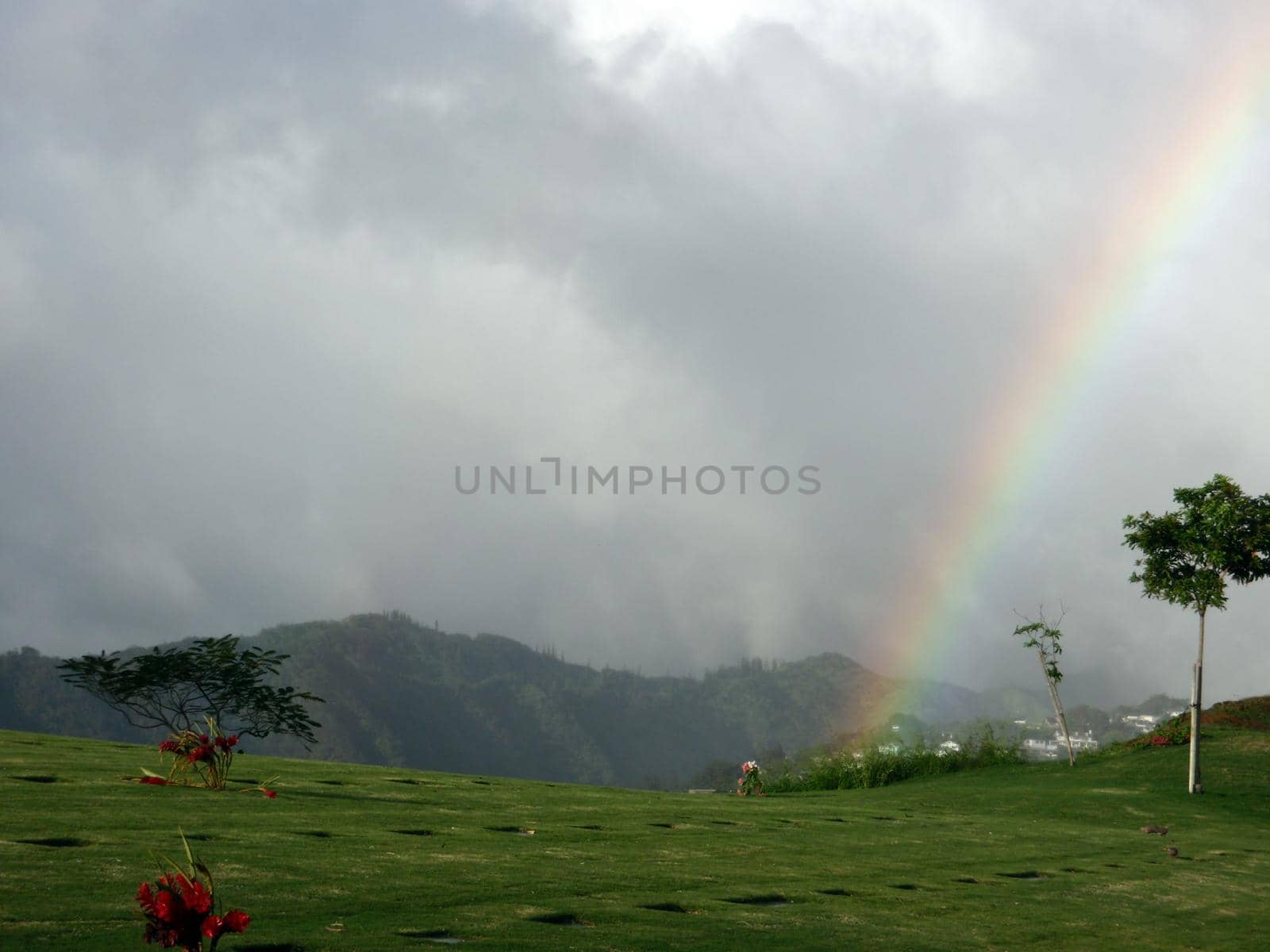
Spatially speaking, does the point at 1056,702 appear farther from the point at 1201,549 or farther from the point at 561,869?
the point at 561,869

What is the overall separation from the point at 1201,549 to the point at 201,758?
33897mm

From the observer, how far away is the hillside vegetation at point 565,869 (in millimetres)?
9867

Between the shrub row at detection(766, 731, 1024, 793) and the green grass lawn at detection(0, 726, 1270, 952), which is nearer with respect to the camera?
the green grass lawn at detection(0, 726, 1270, 952)

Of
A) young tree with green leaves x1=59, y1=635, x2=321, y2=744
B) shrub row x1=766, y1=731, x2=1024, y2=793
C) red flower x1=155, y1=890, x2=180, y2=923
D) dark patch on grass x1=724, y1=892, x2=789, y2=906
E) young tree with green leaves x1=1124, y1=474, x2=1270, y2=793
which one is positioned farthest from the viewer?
young tree with green leaves x1=59, y1=635, x2=321, y2=744

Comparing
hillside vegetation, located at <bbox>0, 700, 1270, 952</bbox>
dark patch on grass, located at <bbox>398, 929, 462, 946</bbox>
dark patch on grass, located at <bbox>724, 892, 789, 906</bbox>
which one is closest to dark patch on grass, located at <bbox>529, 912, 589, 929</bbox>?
hillside vegetation, located at <bbox>0, 700, 1270, 952</bbox>

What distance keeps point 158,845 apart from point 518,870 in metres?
4.20

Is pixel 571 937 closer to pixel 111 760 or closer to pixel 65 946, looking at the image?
pixel 65 946

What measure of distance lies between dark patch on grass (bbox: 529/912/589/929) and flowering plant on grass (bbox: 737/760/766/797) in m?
30.4

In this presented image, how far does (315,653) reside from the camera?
194250 mm

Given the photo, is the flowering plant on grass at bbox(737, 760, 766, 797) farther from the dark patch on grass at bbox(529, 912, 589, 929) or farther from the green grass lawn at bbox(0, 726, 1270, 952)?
the dark patch on grass at bbox(529, 912, 589, 929)

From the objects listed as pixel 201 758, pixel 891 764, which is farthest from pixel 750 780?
pixel 201 758

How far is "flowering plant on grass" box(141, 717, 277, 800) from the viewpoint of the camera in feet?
56.7

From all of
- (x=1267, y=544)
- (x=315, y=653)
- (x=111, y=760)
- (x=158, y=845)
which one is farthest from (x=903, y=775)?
(x=315, y=653)

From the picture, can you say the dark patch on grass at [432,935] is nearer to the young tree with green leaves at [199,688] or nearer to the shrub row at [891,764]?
the shrub row at [891,764]
